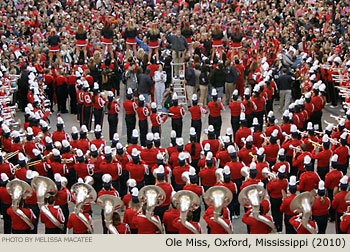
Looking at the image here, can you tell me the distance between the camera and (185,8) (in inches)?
1078

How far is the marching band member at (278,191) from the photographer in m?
12.5

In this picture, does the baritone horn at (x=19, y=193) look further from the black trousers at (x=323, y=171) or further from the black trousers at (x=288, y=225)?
the black trousers at (x=323, y=171)

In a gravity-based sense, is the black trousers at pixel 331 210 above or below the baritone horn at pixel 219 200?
below

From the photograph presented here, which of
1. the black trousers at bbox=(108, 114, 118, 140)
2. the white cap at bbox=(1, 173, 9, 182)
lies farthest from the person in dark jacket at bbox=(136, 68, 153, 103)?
the white cap at bbox=(1, 173, 9, 182)

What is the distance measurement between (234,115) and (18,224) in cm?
689

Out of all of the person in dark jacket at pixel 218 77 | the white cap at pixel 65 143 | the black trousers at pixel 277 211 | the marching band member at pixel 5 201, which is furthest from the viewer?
the person in dark jacket at pixel 218 77

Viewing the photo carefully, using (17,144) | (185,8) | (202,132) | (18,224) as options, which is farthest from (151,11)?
(18,224)

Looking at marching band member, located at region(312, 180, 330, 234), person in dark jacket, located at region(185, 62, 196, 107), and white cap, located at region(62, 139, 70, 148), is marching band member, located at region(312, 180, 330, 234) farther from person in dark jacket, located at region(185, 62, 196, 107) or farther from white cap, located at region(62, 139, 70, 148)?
person in dark jacket, located at region(185, 62, 196, 107)

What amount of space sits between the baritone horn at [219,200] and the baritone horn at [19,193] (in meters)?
2.98

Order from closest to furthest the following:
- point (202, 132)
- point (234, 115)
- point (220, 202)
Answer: point (220, 202) < point (234, 115) < point (202, 132)

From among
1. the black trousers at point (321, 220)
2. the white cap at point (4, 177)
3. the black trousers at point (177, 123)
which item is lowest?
the black trousers at point (321, 220)

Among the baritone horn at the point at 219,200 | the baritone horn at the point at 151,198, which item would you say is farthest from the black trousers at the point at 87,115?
the baritone horn at the point at 219,200

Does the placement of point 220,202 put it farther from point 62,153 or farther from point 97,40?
point 97,40

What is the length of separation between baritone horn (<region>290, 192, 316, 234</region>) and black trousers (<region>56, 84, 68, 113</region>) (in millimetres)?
10007
